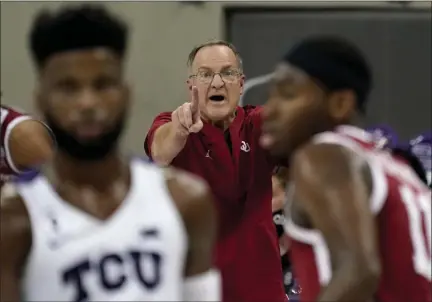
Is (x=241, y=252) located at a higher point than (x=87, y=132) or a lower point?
lower

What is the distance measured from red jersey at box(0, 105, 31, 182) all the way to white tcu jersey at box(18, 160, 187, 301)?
5.90 feet

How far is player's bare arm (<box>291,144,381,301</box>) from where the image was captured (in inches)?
92.7

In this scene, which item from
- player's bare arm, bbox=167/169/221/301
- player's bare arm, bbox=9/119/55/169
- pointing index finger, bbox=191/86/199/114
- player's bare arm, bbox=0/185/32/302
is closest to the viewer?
player's bare arm, bbox=0/185/32/302

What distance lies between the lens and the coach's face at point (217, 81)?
13.2 ft

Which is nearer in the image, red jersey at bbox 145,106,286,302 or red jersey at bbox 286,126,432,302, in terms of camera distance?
red jersey at bbox 286,126,432,302

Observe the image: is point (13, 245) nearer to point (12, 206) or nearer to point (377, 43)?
point (12, 206)

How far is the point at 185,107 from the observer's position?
11.7 ft

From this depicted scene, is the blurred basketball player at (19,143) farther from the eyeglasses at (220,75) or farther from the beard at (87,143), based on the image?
the beard at (87,143)

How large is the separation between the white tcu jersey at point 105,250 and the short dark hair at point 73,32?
0.28 m

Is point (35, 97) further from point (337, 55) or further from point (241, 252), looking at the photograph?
point (241, 252)

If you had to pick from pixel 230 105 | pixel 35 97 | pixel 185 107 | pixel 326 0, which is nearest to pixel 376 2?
pixel 326 0

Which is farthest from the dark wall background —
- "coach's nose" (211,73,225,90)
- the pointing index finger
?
the pointing index finger

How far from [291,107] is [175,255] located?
0.53m

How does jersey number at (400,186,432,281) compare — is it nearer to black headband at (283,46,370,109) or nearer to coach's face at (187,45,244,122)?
black headband at (283,46,370,109)
